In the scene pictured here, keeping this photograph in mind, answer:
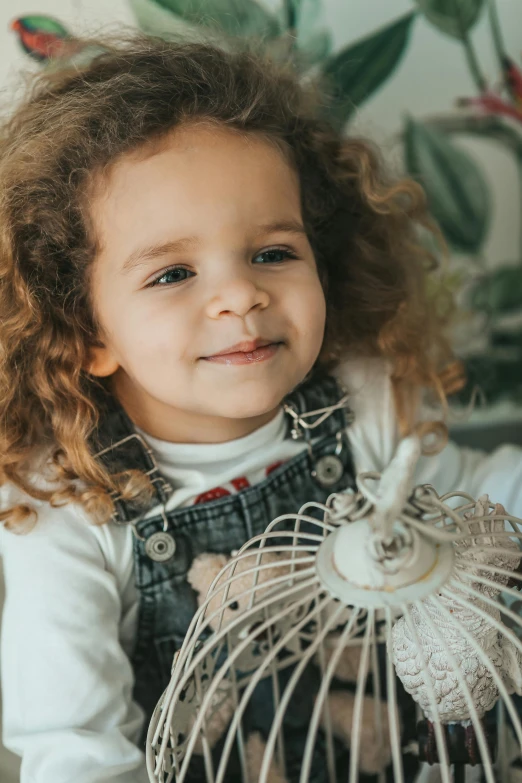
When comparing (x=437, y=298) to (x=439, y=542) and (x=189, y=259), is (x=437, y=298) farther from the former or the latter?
(x=439, y=542)

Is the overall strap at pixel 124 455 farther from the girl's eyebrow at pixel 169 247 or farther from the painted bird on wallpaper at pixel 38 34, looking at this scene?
the painted bird on wallpaper at pixel 38 34

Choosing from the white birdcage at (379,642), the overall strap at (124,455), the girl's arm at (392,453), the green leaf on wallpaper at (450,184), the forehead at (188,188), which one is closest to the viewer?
the white birdcage at (379,642)

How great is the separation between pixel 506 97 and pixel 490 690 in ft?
2.45

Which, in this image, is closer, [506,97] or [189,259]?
[189,259]

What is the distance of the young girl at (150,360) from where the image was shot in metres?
0.75

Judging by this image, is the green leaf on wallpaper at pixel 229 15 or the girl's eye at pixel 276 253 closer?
the girl's eye at pixel 276 253

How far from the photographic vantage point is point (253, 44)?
0.90 m

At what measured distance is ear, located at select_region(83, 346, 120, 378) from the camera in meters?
0.86

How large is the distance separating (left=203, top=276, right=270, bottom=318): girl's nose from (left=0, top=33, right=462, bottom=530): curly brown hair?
142 millimetres

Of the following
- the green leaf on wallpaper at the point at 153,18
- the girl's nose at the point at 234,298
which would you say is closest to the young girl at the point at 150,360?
the girl's nose at the point at 234,298

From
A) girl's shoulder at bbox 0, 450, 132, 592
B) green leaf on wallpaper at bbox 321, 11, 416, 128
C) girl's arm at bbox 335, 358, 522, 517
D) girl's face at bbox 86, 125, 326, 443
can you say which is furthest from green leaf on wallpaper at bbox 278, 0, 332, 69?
girl's shoulder at bbox 0, 450, 132, 592

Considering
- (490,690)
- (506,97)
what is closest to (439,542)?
(490,690)

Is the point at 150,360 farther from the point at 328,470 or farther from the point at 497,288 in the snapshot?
the point at 497,288

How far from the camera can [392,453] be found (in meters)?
0.97
